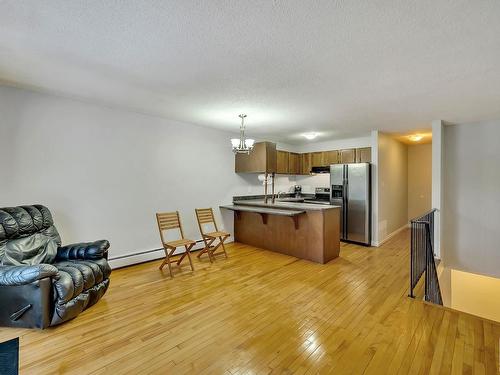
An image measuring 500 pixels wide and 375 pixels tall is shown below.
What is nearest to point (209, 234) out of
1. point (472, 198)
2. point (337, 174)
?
point (337, 174)

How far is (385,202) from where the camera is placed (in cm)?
576

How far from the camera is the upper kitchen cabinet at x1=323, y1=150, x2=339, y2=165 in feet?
20.4

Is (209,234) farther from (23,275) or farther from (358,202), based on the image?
(358,202)

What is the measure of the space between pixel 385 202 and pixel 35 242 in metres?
6.35

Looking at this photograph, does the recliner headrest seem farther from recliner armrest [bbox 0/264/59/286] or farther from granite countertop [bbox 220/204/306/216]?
granite countertop [bbox 220/204/306/216]

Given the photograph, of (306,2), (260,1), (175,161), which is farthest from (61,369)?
(175,161)

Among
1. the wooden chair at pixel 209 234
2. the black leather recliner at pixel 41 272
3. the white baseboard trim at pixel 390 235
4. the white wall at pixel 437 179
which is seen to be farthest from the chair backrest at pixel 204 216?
the white wall at pixel 437 179

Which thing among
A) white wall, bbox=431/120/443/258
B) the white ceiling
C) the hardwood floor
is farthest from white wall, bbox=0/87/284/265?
white wall, bbox=431/120/443/258

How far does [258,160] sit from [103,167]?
290 centimetres

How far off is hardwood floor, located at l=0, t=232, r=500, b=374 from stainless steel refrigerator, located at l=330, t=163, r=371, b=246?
1.94 m

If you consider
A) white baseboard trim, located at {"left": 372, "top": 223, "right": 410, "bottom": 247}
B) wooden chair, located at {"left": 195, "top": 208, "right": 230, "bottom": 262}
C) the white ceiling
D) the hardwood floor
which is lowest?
the hardwood floor

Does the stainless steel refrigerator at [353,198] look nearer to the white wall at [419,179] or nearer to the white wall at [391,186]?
the white wall at [391,186]

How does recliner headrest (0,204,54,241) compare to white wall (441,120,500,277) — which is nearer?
recliner headrest (0,204,54,241)

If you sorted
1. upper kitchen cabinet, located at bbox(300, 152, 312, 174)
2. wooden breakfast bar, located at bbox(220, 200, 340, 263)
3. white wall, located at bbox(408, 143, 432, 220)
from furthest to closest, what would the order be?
white wall, located at bbox(408, 143, 432, 220)
upper kitchen cabinet, located at bbox(300, 152, 312, 174)
wooden breakfast bar, located at bbox(220, 200, 340, 263)
